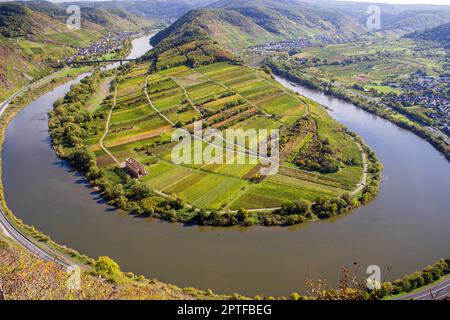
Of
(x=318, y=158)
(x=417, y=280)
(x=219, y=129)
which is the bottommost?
(x=417, y=280)

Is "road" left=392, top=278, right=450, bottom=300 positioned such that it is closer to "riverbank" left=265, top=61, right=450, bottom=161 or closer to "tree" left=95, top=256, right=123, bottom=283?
"tree" left=95, top=256, right=123, bottom=283

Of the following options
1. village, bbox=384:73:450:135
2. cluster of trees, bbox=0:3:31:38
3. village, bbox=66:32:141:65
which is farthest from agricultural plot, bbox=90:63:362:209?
cluster of trees, bbox=0:3:31:38

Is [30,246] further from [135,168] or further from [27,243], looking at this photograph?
[135,168]

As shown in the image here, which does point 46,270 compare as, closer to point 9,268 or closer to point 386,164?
point 9,268

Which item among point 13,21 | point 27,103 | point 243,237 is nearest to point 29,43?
point 13,21

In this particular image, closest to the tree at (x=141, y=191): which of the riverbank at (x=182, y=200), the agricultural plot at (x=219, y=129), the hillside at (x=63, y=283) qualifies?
the riverbank at (x=182, y=200)

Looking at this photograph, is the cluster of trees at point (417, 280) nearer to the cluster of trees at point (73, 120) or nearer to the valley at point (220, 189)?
the valley at point (220, 189)
